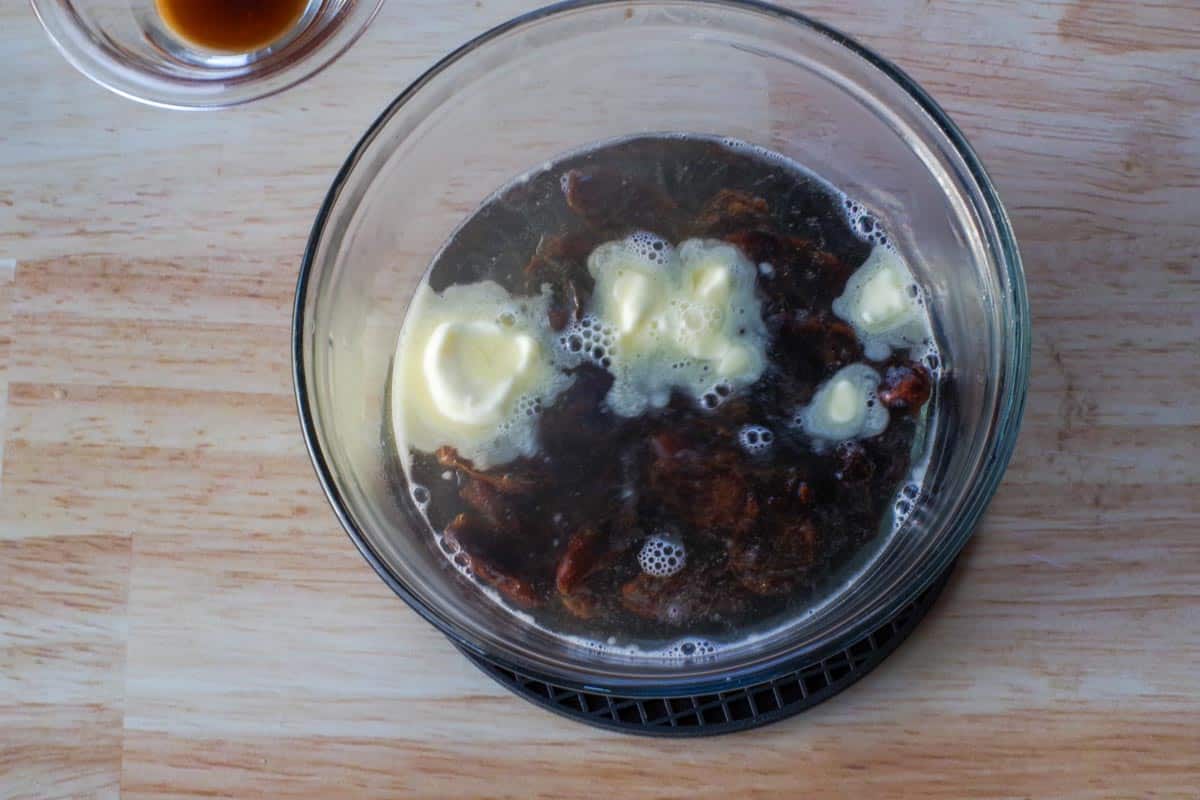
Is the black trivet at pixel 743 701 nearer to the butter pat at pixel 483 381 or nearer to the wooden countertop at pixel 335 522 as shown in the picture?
the wooden countertop at pixel 335 522

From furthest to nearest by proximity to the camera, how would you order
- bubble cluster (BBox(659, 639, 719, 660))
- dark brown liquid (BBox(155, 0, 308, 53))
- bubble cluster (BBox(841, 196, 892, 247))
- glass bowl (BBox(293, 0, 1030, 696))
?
dark brown liquid (BBox(155, 0, 308, 53)) < bubble cluster (BBox(841, 196, 892, 247)) < bubble cluster (BBox(659, 639, 719, 660)) < glass bowl (BBox(293, 0, 1030, 696))

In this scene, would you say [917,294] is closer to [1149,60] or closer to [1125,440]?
[1125,440]

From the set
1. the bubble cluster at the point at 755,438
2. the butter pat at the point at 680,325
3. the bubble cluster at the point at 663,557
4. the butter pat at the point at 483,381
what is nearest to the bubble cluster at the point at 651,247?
the butter pat at the point at 680,325

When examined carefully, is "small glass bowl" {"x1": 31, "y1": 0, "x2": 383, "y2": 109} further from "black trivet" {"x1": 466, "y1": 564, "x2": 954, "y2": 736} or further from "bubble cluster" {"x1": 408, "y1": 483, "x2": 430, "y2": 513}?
"black trivet" {"x1": 466, "y1": 564, "x2": 954, "y2": 736}

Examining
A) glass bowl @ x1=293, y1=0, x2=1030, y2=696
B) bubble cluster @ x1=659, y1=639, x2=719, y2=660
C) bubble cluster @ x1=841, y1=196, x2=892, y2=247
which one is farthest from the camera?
bubble cluster @ x1=841, y1=196, x2=892, y2=247

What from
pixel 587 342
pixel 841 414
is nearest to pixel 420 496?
pixel 587 342

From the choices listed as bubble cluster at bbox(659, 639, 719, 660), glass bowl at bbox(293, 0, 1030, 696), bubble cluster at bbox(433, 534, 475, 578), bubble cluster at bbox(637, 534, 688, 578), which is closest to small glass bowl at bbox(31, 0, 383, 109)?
glass bowl at bbox(293, 0, 1030, 696)

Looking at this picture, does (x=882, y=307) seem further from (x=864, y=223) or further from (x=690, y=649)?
(x=690, y=649)
